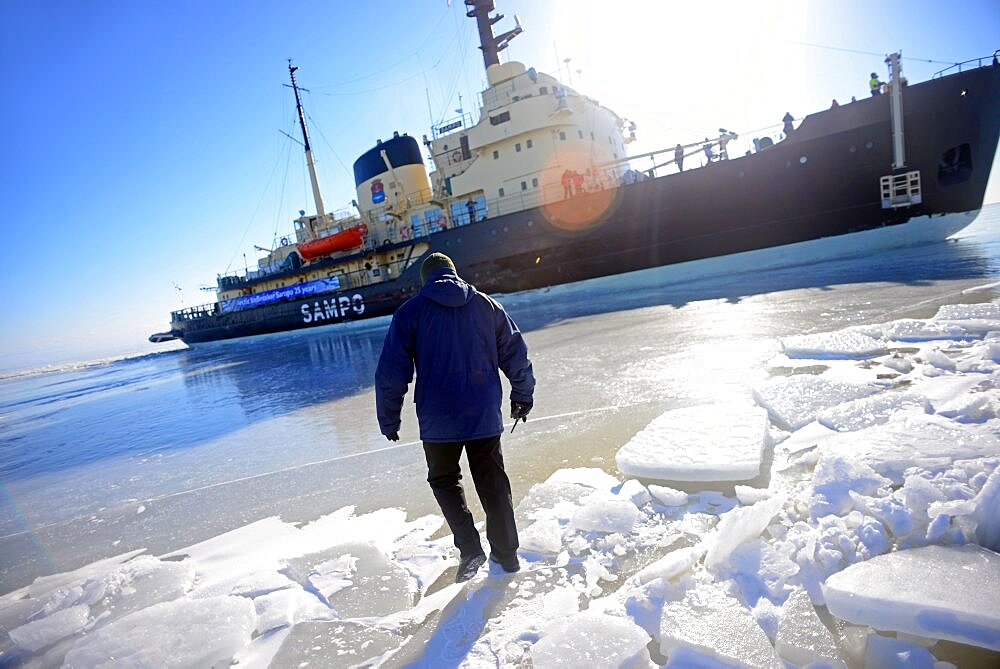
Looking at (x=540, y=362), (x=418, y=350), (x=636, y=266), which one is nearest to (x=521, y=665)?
(x=418, y=350)

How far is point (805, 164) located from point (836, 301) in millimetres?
7806

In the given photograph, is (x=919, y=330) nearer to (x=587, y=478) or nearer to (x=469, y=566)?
(x=587, y=478)

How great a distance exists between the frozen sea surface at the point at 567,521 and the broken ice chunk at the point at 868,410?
1 cm

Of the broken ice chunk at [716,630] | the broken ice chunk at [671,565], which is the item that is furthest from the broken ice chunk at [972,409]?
the broken ice chunk at [716,630]

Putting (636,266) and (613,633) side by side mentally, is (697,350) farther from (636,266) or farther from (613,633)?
(636,266)

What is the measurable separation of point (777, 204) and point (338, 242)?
16.5 metres

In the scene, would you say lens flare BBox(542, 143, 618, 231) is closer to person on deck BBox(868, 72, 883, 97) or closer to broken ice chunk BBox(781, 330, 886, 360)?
person on deck BBox(868, 72, 883, 97)

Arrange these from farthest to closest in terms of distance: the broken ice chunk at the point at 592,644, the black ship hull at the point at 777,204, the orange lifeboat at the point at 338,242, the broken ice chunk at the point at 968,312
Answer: the orange lifeboat at the point at 338,242 → the black ship hull at the point at 777,204 → the broken ice chunk at the point at 968,312 → the broken ice chunk at the point at 592,644

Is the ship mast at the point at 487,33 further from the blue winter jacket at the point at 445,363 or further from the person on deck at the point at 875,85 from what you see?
the blue winter jacket at the point at 445,363

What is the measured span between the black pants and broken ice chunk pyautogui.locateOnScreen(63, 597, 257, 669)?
0.83m

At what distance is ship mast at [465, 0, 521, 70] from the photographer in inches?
699

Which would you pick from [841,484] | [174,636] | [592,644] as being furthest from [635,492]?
[174,636]

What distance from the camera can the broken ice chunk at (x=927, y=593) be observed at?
109 cm

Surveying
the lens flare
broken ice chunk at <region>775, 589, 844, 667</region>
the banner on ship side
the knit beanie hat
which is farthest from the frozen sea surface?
the banner on ship side
